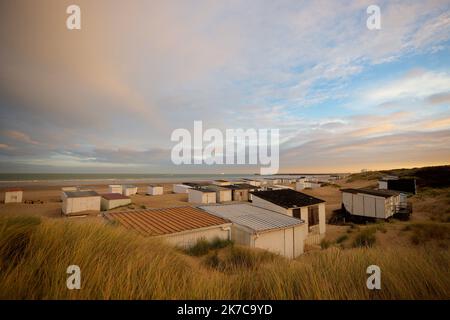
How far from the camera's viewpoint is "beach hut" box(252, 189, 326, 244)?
58.7 feet

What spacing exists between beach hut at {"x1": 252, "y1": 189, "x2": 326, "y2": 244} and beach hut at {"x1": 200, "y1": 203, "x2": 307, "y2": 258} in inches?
119

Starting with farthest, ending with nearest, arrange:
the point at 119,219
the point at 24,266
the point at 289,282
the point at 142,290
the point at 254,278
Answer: the point at 119,219 → the point at 254,278 → the point at 289,282 → the point at 24,266 → the point at 142,290

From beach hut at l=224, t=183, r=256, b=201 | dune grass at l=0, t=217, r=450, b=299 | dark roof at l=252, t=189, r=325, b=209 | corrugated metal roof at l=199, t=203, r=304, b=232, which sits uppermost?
dune grass at l=0, t=217, r=450, b=299

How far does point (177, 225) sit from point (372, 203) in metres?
23.1

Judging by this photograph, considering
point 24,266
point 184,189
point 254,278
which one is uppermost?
point 24,266

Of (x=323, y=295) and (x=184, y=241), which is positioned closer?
(x=323, y=295)

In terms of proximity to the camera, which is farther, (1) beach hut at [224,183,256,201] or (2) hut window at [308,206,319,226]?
(1) beach hut at [224,183,256,201]

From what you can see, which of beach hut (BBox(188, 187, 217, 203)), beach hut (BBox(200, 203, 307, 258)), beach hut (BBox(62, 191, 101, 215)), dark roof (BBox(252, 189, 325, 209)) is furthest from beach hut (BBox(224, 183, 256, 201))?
beach hut (BBox(200, 203, 307, 258))

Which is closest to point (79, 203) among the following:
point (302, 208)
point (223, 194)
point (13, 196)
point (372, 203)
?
point (13, 196)

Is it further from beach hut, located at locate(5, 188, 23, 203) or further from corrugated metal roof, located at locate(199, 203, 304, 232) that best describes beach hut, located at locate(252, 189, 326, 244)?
beach hut, located at locate(5, 188, 23, 203)

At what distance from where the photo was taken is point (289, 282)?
112 inches

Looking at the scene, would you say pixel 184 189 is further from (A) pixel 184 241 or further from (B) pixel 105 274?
(B) pixel 105 274
